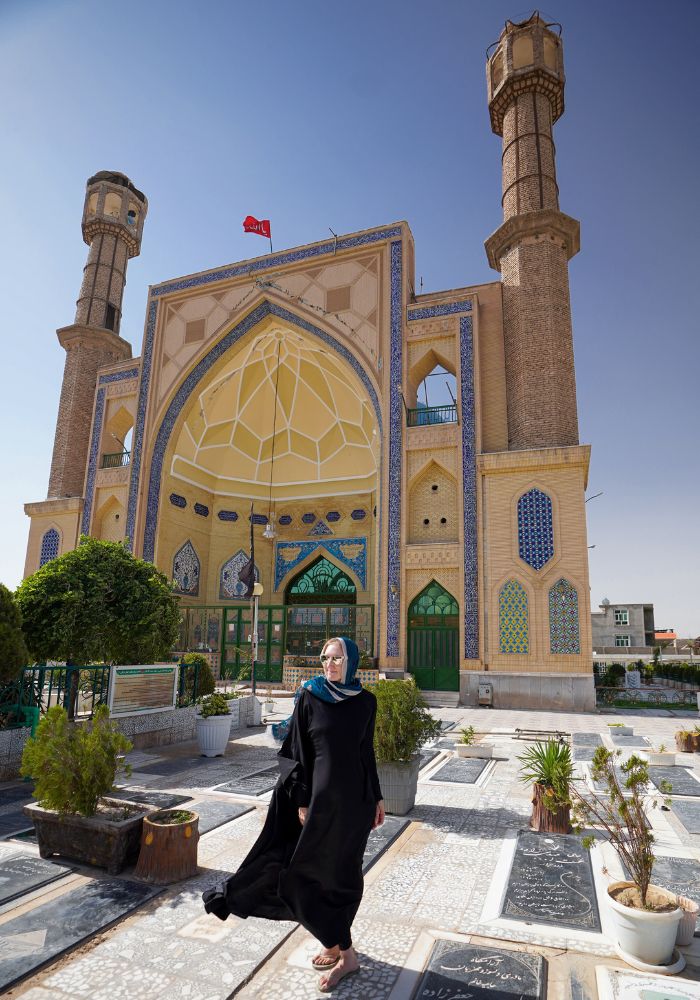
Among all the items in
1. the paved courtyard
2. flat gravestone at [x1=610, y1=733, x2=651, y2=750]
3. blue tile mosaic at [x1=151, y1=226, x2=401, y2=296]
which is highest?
blue tile mosaic at [x1=151, y1=226, x2=401, y2=296]

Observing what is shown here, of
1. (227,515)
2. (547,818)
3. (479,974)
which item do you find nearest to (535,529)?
(547,818)

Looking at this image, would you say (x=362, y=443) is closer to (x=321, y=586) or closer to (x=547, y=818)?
(x=321, y=586)

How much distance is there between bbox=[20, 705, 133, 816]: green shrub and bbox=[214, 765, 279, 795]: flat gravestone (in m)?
1.80

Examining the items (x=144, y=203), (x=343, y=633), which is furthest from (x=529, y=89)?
(x=343, y=633)

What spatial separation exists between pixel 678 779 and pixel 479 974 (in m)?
4.46

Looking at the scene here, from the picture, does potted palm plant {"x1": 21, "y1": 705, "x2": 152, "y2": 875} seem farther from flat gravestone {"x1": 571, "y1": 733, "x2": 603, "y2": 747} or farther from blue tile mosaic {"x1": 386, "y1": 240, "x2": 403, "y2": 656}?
blue tile mosaic {"x1": 386, "y1": 240, "x2": 403, "y2": 656}

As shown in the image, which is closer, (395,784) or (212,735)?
(395,784)

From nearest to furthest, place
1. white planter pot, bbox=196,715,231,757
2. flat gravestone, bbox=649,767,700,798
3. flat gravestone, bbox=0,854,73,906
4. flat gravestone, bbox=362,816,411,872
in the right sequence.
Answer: flat gravestone, bbox=0,854,73,906, flat gravestone, bbox=362,816,411,872, flat gravestone, bbox=649,767,700,798, white planter pot, bbox=196,715,231,757

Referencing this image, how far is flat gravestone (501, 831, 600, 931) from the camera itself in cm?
296

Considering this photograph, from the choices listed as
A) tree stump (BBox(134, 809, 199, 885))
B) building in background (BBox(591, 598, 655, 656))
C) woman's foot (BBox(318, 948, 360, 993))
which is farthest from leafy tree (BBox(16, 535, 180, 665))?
building in background (BBox(591, 598, 655, 656))

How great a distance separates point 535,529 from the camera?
504 inches

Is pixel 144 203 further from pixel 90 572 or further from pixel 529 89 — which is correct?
pixel 90 572

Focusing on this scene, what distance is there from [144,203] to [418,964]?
2331 centimetres

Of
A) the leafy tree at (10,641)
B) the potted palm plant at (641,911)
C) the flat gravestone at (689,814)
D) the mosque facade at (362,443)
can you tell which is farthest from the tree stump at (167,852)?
the mosque facade at (362,443)
